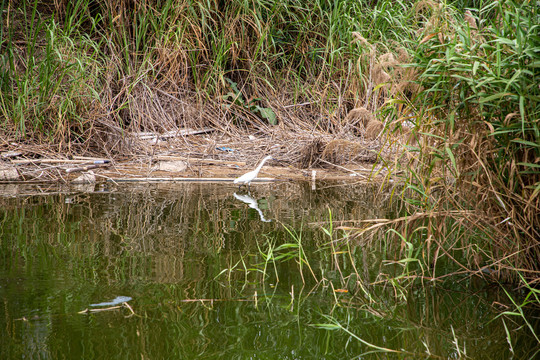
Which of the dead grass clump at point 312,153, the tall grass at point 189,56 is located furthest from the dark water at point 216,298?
the tall grass at point 189,56

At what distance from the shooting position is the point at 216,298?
81.0 inches

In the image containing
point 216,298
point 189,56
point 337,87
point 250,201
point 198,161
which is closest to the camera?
point 216,298

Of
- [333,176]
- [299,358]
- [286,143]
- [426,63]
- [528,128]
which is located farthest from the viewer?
[286,143]

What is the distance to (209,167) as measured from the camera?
5266mm

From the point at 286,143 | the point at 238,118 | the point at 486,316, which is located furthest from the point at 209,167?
the point at 486,316

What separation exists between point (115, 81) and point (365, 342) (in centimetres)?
513

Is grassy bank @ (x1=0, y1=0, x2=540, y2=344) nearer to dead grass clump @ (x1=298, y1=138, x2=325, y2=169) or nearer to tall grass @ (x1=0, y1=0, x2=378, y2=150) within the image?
tall grass @ (x1=0, y1=0, x2=378, y2=150)

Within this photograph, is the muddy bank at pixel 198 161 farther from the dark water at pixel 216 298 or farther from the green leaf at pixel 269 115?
the dark water at pixel 216 298

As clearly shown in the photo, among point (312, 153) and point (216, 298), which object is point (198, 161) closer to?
point (312, 153)

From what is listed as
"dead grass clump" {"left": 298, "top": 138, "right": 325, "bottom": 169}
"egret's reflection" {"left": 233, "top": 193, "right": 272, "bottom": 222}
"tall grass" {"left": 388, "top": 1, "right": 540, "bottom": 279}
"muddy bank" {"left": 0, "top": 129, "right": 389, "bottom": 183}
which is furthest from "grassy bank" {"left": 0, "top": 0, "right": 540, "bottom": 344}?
"egret's reflection" {"left": 233, "top": 193, "right": 272, "bottom": 222}

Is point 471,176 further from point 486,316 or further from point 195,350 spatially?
point 195,350

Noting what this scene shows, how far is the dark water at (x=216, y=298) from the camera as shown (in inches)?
66.1

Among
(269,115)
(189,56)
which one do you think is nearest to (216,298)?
(269,115)

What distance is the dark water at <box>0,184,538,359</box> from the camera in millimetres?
1678
